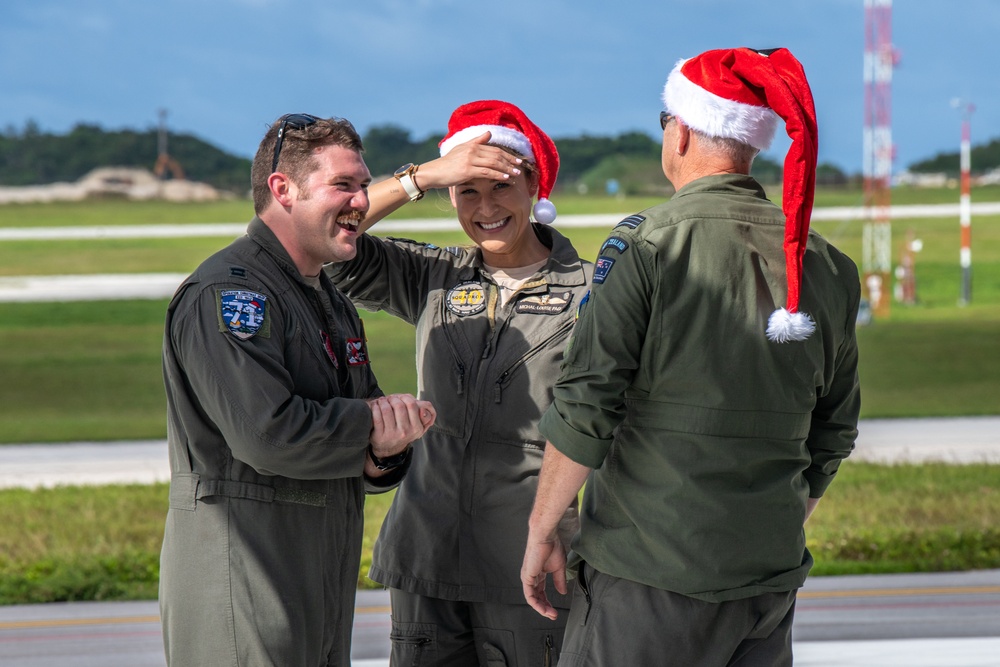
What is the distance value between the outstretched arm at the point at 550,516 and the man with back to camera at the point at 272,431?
12.1 inches

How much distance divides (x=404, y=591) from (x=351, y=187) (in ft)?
3.74

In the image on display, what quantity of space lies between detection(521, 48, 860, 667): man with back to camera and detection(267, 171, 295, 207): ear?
719 millimetres

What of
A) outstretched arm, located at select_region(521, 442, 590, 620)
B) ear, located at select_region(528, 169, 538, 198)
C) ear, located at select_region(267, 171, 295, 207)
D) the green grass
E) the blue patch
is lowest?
the green grass

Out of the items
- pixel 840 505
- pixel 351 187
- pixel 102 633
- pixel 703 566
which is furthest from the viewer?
pixel 840 505

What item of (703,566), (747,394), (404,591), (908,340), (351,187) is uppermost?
(351,187)

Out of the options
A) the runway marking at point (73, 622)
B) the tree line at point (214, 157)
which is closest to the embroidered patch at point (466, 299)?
the runway marking at point (73, 622)

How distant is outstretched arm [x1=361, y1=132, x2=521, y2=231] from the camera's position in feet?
10.2

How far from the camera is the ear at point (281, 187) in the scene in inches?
100

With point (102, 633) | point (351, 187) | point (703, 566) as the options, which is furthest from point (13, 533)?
point (703, 566)

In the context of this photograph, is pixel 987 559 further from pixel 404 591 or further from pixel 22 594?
pixel 22 594

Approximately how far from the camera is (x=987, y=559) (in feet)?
22.5

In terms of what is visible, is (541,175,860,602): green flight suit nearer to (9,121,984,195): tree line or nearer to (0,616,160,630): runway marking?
(0,616,160,630): runway marking

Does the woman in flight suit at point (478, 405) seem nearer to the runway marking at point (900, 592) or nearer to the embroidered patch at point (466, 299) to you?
the embroidered patch at point (466, 299)

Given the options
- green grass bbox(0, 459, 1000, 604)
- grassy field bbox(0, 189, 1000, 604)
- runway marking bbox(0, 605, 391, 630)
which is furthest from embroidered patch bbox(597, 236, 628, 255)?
green grass bbox(0, 459, 1000, 604)
